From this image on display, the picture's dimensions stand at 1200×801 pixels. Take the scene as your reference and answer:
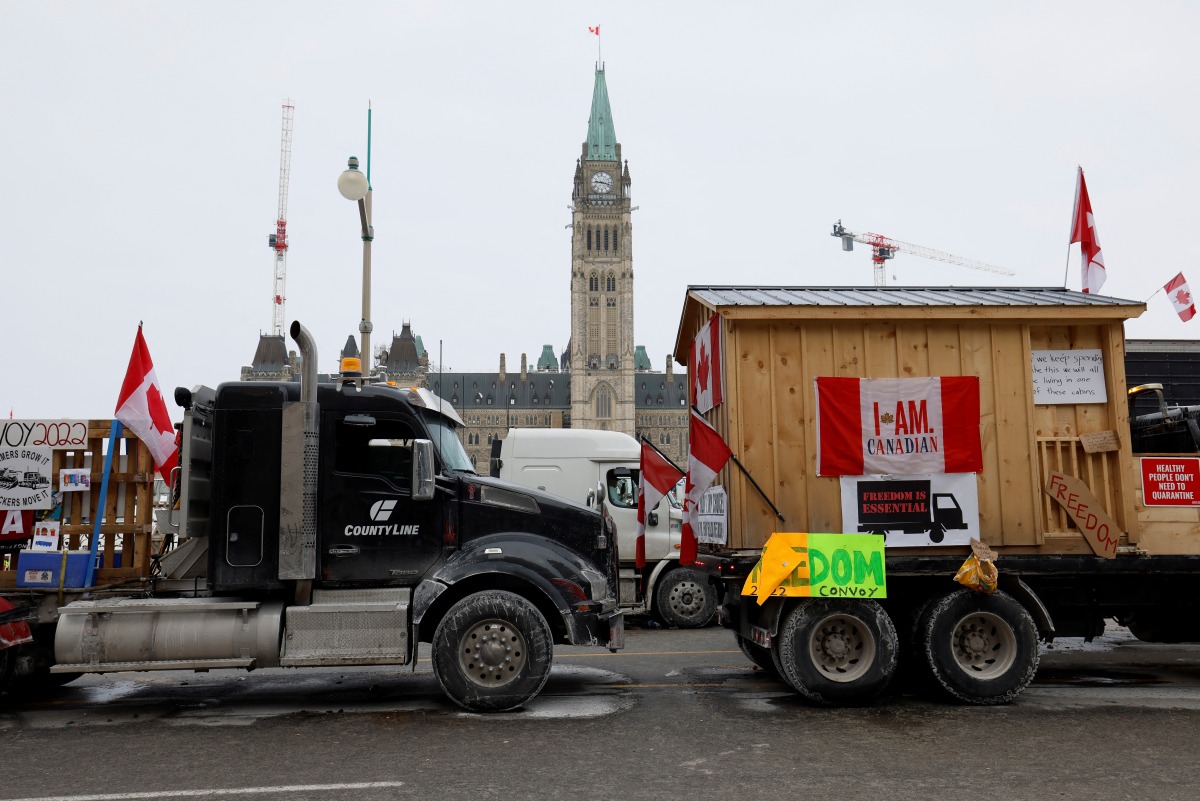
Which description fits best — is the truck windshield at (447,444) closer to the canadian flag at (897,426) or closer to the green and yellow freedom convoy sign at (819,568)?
the green and yellow freedom convoy sign at (819,568)

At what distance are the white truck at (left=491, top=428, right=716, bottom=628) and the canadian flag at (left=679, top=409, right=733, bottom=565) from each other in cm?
419

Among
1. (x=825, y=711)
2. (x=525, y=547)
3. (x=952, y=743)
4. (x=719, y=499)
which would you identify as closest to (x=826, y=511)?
(x=719, y=499)

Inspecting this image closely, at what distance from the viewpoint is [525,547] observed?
826cm

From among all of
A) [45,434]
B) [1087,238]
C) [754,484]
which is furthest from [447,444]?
[1087,238]

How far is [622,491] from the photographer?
49.3 feet

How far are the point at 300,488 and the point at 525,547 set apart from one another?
7.13ft

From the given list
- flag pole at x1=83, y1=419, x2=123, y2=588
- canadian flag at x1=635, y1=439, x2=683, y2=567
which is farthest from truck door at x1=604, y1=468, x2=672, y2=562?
flag pole at x1=83, y1=419, x2=123, y2=588

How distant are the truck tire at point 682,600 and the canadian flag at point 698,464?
4.73 m

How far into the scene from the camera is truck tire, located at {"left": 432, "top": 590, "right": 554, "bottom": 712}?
7875 mm

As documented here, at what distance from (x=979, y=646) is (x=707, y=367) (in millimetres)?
3903

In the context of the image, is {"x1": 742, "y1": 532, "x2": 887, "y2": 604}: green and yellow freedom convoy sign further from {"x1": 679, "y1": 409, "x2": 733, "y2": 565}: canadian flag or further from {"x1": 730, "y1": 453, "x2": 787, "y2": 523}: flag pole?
{"x1": 679, "y1": 409, "x2": 733, "y2": 565}: canadian flag

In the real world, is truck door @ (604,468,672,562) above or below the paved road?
above

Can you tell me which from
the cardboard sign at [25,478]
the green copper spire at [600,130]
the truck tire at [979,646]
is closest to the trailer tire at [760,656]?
the truck tire at [979,646]

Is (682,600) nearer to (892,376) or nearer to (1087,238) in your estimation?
(892,376)
